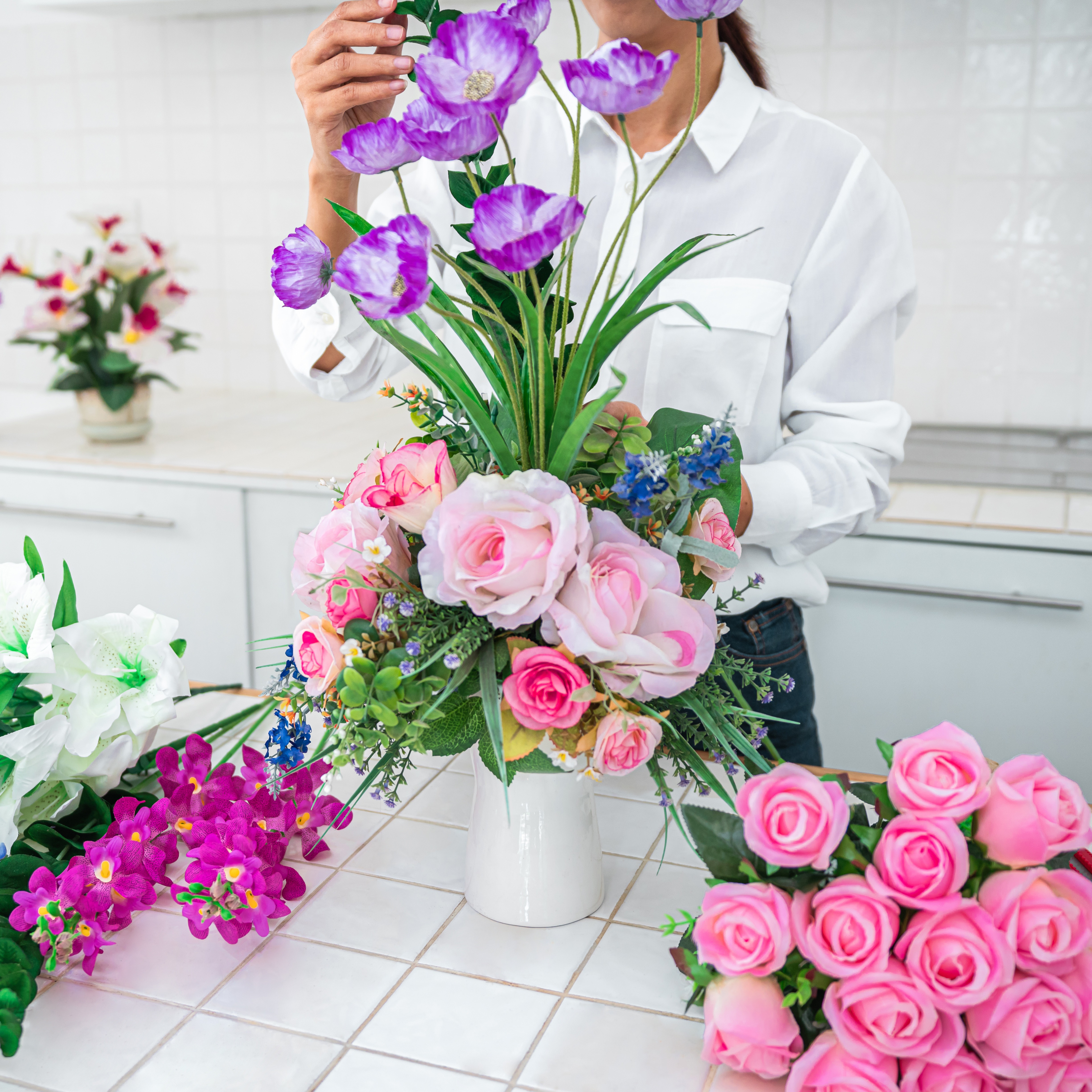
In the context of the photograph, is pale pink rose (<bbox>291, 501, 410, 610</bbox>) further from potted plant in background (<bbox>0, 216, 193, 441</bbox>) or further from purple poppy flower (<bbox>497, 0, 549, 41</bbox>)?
potted plant in background (<bbox>0, 216, 193, 441</bbox>)

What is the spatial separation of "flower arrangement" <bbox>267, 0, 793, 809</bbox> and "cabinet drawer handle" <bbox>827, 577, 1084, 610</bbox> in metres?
0.95

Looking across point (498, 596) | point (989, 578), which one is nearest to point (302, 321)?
point (498, 596)

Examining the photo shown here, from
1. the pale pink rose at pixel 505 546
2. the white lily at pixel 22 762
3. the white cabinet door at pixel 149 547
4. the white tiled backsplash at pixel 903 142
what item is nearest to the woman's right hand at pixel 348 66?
the pale pink rose at pixel 505 546

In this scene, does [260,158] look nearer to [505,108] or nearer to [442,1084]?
[505,108]

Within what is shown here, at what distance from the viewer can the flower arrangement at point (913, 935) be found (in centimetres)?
55

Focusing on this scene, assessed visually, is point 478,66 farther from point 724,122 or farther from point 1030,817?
Result: point 724,122

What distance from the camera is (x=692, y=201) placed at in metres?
1.17

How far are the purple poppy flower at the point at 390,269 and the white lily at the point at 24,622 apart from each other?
1.20ft

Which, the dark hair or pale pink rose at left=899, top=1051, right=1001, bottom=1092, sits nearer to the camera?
pale pink rose at left=899, top=1051, right=1001, bottom=1092

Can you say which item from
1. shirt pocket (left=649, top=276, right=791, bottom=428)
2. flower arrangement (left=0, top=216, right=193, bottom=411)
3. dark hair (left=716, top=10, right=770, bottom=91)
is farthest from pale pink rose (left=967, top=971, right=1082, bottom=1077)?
flower arrangement (left=0, top=216, right=193, bottom=411)

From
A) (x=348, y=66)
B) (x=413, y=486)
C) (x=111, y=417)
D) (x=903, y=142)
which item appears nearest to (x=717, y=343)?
(x=348, y=66)

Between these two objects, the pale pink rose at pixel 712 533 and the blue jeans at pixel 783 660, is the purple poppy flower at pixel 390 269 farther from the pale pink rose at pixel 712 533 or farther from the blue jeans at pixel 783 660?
the blue jeans at pixel 783 660

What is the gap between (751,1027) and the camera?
58 centimetres

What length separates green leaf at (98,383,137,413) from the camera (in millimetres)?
2057
